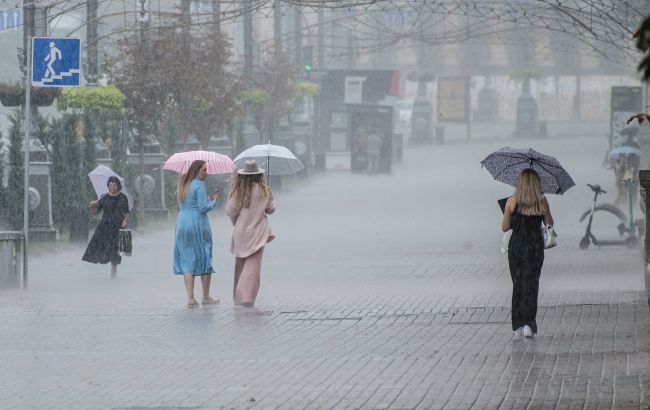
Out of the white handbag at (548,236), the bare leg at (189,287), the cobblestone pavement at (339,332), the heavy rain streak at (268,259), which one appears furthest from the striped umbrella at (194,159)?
the white handbag at (548,236)

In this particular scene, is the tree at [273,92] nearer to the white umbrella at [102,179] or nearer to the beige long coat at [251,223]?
the white umbrella at [102,179]

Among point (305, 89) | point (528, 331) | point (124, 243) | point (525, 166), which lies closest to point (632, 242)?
point (124, 243)

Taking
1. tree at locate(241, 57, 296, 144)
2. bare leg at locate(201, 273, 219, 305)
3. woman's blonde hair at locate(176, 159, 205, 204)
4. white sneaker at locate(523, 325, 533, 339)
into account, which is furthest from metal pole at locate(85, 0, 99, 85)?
white sneaker at locate(523, 325, 533, 339)

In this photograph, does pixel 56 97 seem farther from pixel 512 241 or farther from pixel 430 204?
pixel 512 241

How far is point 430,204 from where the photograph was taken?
1298 inches

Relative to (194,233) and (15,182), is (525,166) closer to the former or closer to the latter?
(194,233)

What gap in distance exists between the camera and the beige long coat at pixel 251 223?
15477 mm

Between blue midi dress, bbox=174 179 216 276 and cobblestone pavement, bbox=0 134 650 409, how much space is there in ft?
1.57

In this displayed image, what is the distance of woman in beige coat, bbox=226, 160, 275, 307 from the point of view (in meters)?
15.4

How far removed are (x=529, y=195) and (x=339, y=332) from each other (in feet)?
6.65

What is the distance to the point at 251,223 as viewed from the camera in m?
15.5

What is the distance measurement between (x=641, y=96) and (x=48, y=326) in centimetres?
2386

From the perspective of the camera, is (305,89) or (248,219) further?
(305,89)

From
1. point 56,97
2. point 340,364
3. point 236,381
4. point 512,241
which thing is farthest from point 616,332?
point 56,97
